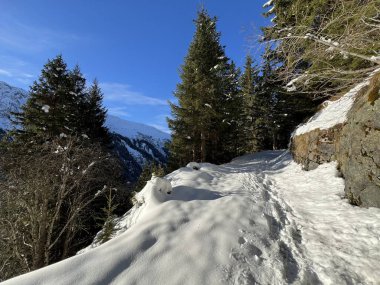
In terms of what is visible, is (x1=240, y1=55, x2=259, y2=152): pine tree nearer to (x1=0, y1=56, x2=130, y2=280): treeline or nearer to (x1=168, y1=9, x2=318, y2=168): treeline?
(x1=168, y1=9, x2=318, y2=168): treeline

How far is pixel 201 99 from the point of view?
18469 millimetres

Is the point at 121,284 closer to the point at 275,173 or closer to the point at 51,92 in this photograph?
the point at 275,173

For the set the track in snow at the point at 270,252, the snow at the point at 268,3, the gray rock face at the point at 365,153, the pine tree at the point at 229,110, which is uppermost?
the snow at the point at 268,3

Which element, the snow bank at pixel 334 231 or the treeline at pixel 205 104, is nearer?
the snow bank at pixel 334 231

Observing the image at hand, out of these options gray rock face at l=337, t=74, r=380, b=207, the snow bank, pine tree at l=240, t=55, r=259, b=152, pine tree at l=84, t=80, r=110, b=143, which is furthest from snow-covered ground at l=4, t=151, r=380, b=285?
pine tree at l=240, t=55, r=259, b=152

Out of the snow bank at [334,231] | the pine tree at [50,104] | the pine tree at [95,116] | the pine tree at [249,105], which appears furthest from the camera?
the pine tree at [249,105]

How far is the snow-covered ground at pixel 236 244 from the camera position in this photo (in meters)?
4.38

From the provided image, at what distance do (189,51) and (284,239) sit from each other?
55.3ft

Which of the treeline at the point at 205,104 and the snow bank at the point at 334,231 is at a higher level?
the treeline at the point at 205,104

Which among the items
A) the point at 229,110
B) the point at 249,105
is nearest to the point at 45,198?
the point at 229,110

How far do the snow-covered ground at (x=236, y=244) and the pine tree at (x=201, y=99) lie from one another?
34.6 ft

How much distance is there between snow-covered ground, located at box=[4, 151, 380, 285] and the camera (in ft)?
14.4

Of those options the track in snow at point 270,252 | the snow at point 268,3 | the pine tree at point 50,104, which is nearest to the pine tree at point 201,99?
the snow at point 268,3

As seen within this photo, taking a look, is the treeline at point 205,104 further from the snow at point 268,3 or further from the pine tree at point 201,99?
the snow at point 268,3
